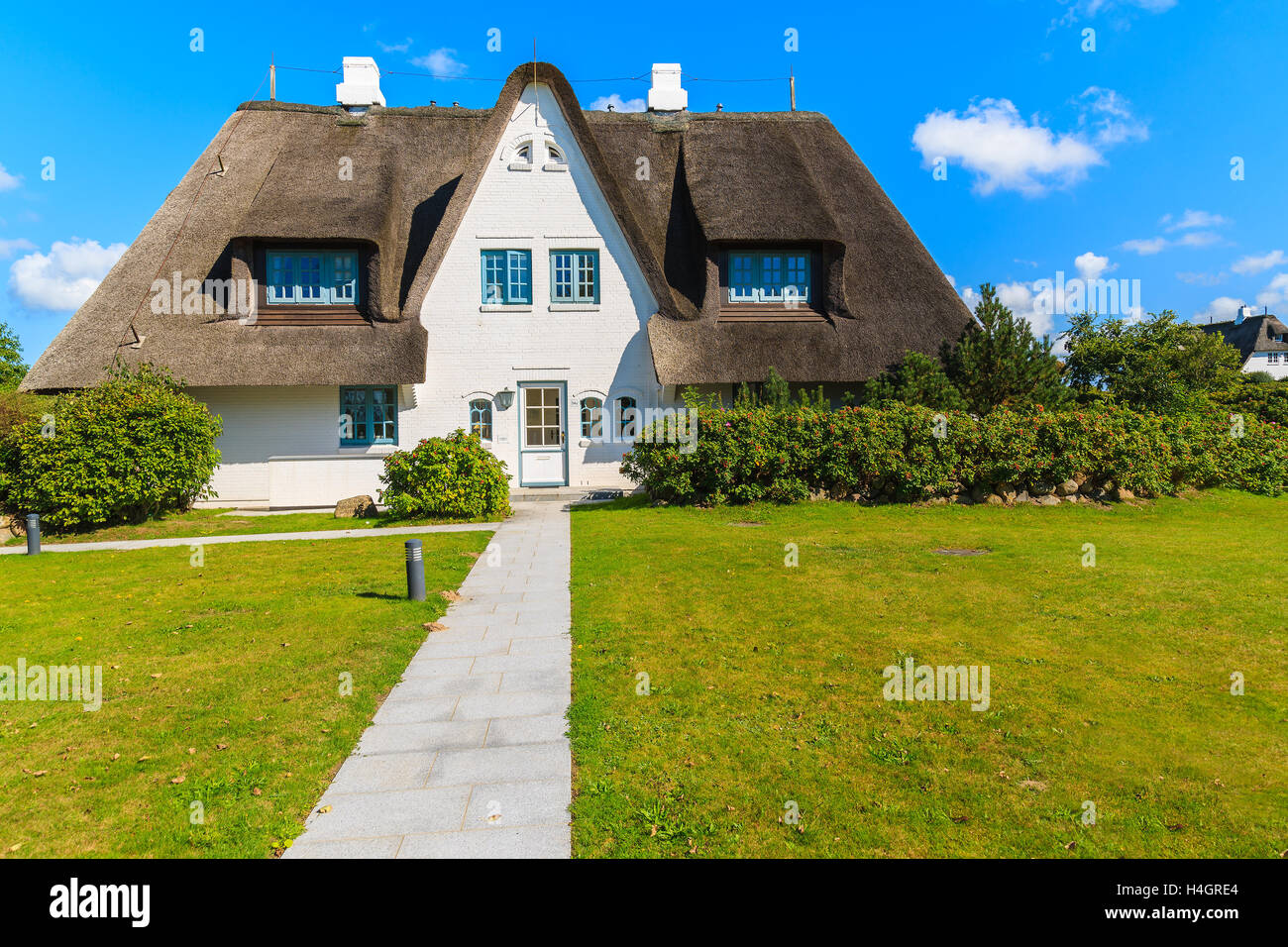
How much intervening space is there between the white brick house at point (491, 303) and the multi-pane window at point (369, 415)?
0.18 feet

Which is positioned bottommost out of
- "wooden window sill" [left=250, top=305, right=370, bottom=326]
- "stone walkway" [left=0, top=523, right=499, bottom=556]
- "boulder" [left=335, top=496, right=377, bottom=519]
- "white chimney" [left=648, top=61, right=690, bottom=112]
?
"stone walkway" [left=0, top=523, right=499, bottom=556]

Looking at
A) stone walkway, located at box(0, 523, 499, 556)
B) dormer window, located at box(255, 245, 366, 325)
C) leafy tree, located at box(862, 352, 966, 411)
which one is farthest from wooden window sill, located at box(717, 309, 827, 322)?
dormer window, located at box(255, 245, 366, 325)

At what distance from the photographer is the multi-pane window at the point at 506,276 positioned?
18438mm

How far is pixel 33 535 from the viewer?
1210 centimetres

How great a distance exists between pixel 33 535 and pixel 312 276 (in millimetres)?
8955

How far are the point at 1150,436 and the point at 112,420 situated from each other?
868 inches

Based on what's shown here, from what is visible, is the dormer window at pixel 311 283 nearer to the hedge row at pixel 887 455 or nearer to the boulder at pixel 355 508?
the boulder at pixel 355 508

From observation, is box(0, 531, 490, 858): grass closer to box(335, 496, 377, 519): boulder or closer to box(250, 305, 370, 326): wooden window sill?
box(335, 496, 377, 519): boulder

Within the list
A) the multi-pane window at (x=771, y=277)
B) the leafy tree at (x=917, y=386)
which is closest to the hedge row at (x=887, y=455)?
the leafy tree at (x=917, y=386)

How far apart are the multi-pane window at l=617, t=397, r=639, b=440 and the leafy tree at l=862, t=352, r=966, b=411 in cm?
590

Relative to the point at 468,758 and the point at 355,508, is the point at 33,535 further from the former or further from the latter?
the point at 468,758

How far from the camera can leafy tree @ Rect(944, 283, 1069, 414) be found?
16.1 m

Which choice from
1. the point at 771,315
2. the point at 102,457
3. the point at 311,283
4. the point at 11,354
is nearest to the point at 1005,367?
the point at 771,315
